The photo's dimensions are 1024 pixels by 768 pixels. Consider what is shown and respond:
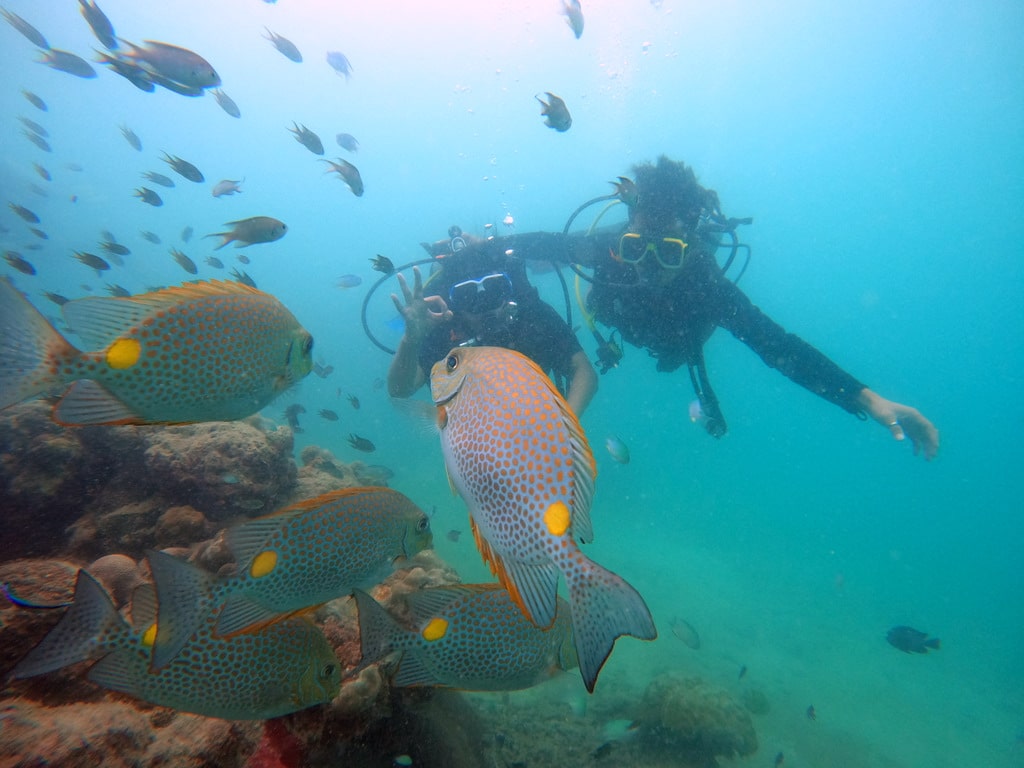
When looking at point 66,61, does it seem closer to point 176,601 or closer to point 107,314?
point 107,314

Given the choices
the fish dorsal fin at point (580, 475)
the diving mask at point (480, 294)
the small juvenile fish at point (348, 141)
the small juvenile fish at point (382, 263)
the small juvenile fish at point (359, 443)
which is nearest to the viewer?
the fish dorsal fin at point (580, 475)

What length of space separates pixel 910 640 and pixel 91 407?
1263cm

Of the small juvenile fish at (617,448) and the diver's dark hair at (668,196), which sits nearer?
the diver's dark hair at (668,196)

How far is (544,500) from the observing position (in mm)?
1189

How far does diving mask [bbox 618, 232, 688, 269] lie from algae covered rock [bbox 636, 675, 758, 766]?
660 centimetres

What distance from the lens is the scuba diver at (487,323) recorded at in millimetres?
5309

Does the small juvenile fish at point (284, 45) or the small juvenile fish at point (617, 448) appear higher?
the small juvenile fish at point (284, 45)

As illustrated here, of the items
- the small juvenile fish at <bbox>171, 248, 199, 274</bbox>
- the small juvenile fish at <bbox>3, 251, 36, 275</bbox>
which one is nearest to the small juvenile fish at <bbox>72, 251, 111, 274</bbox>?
the small juvenile fish at <bbox>3, 251, 36, 275</bbox>

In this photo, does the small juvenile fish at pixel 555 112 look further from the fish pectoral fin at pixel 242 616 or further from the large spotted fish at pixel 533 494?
the fish pectoral fin at pixel 242 616

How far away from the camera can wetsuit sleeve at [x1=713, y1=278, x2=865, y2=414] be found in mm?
5746

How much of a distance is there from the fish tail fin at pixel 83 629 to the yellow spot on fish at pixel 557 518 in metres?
1.75

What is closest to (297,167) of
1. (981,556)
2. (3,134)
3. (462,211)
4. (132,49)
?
(462,211)

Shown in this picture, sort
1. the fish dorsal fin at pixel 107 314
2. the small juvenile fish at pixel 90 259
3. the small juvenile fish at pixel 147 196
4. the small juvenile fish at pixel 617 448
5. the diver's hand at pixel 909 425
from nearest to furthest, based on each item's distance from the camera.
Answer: the fish dorsal fin at pixel 107 314
the diver's hand at pixel 909 425
the small juvenile fish at pixel 90 259
the small juvenile fish at pixel 147 196
the small juvenile fish at pixel 617 448

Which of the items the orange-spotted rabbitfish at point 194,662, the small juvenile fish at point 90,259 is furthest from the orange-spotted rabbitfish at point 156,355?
the small juvenile fish at point 90,259
